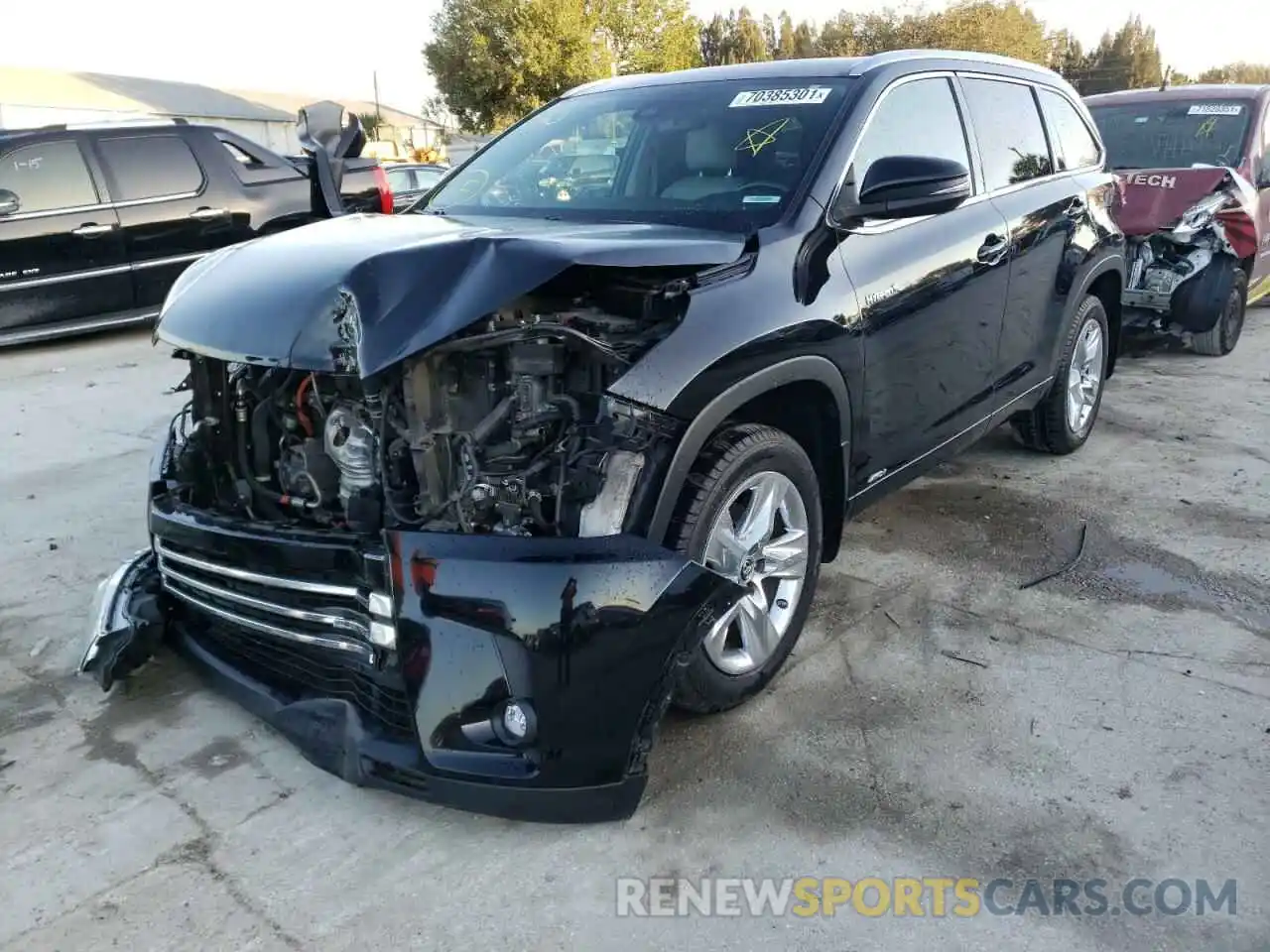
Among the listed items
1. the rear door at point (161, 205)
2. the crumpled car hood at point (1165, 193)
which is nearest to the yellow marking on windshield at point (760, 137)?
the crumpled car hood at point (1165, 193)

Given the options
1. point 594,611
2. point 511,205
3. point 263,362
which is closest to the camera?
point 594,611

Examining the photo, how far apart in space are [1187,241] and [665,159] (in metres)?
5.28

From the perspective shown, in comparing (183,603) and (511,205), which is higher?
(511,205)

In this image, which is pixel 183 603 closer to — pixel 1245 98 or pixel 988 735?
pixel 988 735

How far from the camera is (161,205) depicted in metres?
8.55

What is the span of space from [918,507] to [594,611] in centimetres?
291

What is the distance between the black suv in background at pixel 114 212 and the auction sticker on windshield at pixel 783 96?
15.9 feet

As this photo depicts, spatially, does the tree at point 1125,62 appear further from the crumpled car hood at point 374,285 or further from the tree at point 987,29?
the crumpled car hood at point 374,285

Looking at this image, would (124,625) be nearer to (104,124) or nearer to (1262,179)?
(104,124)

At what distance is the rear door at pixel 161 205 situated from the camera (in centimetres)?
840

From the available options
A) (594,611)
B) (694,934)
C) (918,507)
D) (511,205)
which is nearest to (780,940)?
(694,934)

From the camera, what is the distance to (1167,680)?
3.25 meters

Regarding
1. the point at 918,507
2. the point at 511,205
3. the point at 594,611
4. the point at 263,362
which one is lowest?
the point at 918,507

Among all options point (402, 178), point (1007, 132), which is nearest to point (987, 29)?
point (402, 178)
